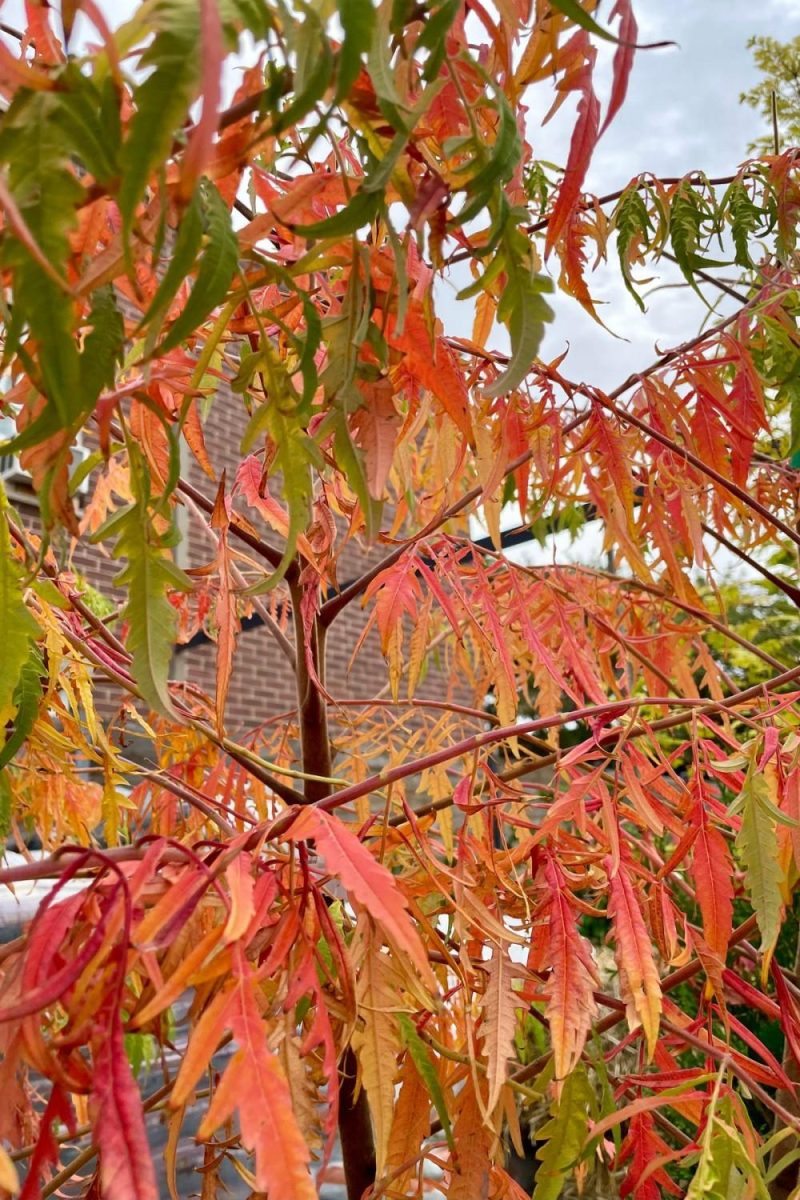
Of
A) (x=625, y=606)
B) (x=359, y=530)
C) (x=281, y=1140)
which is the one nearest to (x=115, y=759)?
(x=359, y=530)

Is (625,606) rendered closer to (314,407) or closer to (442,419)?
(442,419)

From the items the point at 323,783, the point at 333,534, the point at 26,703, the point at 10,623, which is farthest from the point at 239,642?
the point at 10,623

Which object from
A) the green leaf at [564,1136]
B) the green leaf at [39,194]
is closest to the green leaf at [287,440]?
the green leaf at [39,194]

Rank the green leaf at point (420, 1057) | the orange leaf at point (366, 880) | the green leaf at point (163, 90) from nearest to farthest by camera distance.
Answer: the green leaf at point (163, 90) < the orange leaf at point (366, 880) < the green leaf at point (420, 1057)

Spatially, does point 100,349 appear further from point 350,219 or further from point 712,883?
point 712,883

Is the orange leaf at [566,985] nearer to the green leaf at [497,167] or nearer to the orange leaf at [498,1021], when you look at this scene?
the orange leaf at [498,1021]

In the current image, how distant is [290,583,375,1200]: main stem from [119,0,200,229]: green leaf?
459 millimetres

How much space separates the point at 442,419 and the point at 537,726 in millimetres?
206

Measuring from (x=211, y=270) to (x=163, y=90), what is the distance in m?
0.05

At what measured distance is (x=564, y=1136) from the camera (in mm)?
485

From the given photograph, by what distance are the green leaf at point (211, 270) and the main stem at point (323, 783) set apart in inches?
16.3

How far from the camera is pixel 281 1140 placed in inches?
11.5

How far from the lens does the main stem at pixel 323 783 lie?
0.65 meters

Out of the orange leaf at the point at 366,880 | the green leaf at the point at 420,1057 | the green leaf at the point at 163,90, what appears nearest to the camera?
the green leaf at the point at 163,90
